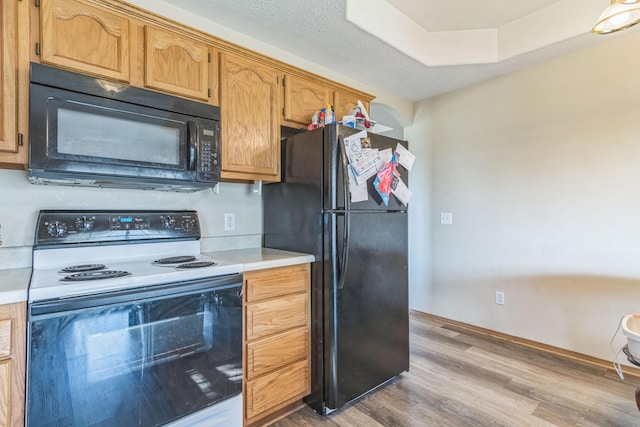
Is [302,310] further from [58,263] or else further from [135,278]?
[58,263]

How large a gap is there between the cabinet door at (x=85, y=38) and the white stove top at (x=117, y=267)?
0.86m

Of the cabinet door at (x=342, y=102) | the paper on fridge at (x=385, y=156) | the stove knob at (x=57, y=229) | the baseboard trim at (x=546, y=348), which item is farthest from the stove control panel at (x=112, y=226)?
the baseboard trim at (x=546, y=348)

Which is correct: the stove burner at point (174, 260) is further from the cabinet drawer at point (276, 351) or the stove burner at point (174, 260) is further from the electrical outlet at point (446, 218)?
the electrical outlet at point (446, 218)

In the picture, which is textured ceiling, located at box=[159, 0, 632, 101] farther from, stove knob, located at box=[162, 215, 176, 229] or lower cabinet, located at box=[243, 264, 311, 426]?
A: lower cabinet, located at box=[243, 264, 311, 426]

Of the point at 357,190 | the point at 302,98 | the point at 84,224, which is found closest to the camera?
the point at 84,224

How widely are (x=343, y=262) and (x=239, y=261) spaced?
56 cm

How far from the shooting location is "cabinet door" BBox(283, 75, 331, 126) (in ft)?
6.99

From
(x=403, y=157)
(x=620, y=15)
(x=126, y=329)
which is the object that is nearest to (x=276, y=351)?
(x=126, y=329)

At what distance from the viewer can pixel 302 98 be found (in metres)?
2.22

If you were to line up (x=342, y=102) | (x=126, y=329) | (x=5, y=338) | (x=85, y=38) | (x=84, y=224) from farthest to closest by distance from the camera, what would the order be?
1. (x=342, y=102)
2. (x=84, y=224)
3. (x=85, y=38)
4. (x=126, y=329)
5. (x=5, y=338)

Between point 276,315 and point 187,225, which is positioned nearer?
point 276,315

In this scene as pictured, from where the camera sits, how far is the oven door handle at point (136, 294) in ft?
3.57

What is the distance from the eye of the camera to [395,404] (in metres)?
1.86

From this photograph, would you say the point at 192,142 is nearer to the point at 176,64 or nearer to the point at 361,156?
the point at 176,64
